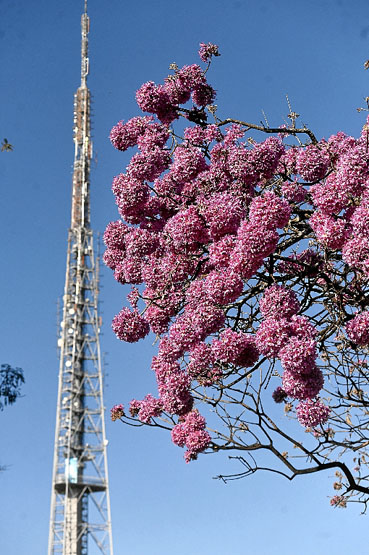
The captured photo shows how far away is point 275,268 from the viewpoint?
16.1ft

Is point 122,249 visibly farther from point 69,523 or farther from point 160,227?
point 69,523

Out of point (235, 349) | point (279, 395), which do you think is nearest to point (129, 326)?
point (235, 349)

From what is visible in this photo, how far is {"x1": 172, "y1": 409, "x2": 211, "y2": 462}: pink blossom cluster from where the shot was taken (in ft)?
16.9

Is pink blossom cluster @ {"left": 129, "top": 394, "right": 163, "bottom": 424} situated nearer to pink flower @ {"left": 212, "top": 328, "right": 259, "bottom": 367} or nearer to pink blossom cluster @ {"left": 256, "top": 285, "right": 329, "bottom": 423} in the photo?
pink flower @ {"left": 212, "top": 328, "right": 259, "bottom": 367}

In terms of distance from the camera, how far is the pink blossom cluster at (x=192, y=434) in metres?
5.16

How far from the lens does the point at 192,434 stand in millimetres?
5168

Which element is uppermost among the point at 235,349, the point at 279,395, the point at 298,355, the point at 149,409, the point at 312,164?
the point at 312,164

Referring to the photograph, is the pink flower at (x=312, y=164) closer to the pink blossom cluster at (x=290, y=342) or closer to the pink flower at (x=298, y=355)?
the pink blossom cluster at (x=290, y=342)

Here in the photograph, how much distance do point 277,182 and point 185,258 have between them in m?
0.99

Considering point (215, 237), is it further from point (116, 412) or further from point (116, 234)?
point (116, 412)

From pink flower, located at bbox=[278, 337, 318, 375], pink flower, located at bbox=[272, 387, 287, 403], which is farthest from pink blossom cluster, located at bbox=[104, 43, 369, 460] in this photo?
pink flower, located at bbox=[272, 387, 287, 403]

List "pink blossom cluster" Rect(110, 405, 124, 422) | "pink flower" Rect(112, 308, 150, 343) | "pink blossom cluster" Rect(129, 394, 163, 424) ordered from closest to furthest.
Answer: "pink flower" Rect(112, 308, 150, 343)
"pink blossom cluster" Rect(129, 394, 163, 424)
"pink blossom cluster" Rect(110, 405, 124, 422)

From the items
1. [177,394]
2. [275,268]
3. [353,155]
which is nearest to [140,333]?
[177,394]

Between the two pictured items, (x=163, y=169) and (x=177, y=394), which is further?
(x=163, y=169)
